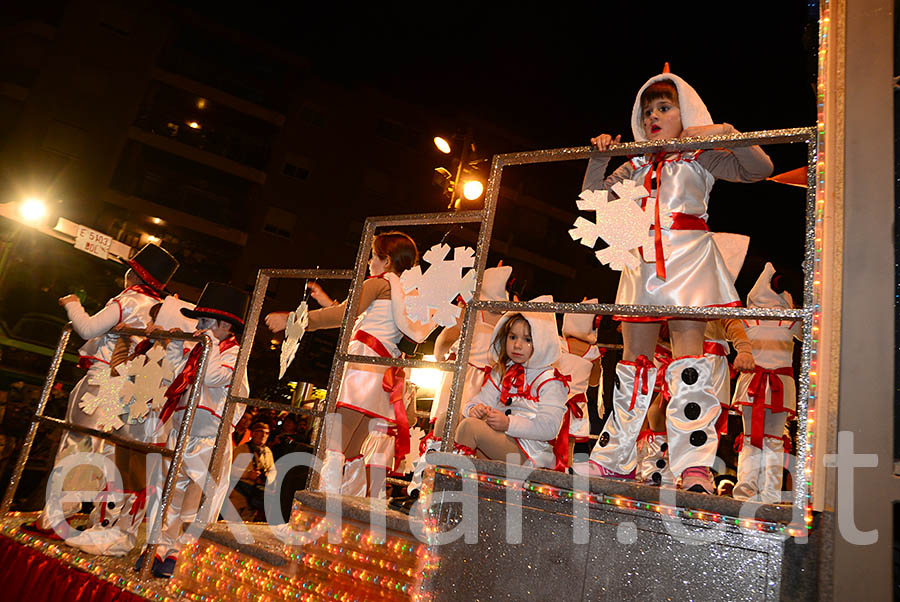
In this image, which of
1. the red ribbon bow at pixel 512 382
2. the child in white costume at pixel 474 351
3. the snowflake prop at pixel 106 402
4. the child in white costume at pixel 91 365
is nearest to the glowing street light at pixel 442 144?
the child in white costume at pixel 474 351

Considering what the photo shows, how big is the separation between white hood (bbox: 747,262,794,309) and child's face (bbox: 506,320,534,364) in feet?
7.17

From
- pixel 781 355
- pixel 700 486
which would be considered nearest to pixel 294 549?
pixel 700 486

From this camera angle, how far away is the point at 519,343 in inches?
140

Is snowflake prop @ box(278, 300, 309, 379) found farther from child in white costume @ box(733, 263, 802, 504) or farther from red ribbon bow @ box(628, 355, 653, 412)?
child in white costume @ box(733, 263, 802, 504)

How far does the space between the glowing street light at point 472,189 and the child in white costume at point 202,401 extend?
4.40m

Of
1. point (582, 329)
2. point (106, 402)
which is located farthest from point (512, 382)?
point (106, 402)

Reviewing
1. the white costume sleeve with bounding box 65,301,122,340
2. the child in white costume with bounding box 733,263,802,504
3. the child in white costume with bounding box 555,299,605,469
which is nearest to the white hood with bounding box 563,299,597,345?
the child in white costume with bounding box 555,299,605,469

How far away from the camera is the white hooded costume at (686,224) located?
9.05ft

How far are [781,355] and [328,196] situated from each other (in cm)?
2058

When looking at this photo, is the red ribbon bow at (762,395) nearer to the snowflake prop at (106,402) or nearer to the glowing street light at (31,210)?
the snowflake prop at (106,402)

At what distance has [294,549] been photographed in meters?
3.13

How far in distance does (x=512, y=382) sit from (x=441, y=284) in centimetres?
62

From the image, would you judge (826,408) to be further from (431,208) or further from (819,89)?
(431,208)

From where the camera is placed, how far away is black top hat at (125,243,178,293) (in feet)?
16.9
